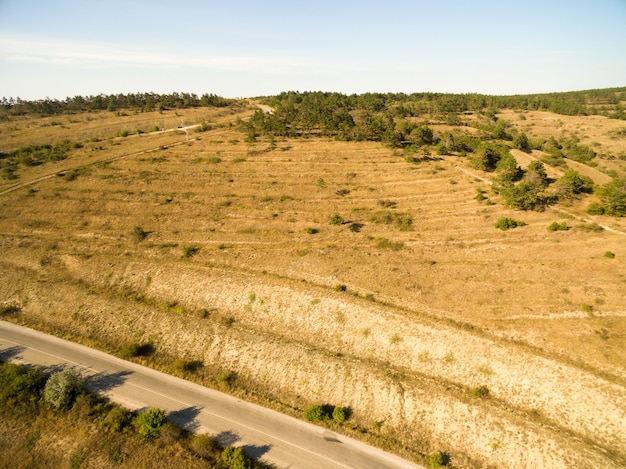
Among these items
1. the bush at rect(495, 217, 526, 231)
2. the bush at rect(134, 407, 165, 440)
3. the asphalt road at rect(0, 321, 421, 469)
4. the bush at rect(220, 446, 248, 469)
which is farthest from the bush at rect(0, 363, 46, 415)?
the bush at rect(495, 217, 526, 231)

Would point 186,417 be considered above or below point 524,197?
below

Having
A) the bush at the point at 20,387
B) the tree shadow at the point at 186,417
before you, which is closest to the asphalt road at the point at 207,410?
the tree shadow at the point at 186,417

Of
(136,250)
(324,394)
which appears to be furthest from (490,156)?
(136,250)

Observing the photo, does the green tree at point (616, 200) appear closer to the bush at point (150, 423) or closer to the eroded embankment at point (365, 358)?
the eroded embankment at point (365, 358)

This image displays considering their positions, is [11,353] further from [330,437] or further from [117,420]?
[330,437]

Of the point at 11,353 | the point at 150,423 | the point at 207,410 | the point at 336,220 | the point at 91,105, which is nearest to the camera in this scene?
the point at 150,423

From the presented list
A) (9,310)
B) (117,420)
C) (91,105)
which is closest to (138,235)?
(9,310)

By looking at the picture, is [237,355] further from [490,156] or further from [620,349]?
[490,156]
